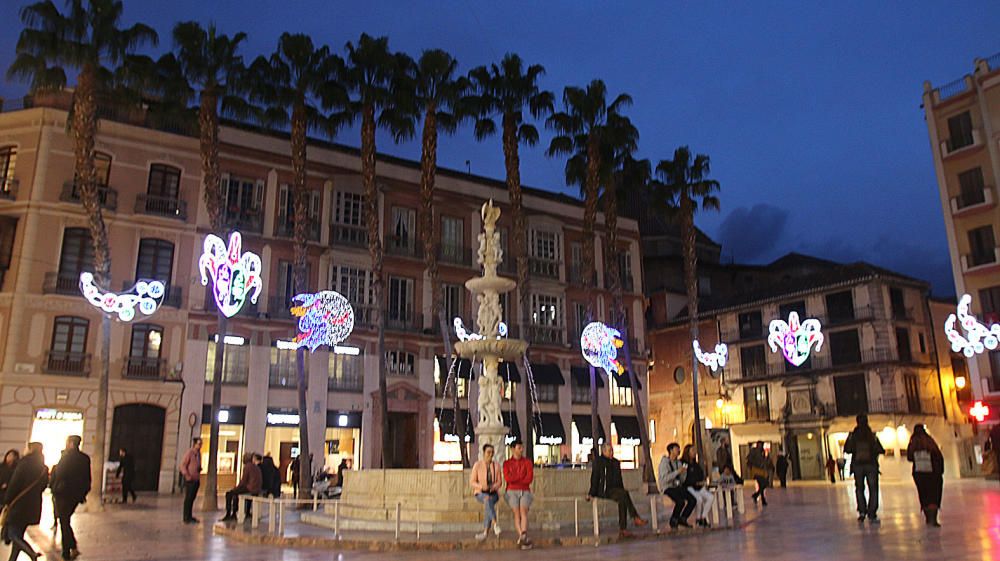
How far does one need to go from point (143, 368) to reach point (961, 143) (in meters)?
38.9

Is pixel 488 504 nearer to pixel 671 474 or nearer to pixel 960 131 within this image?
pixel 671 474

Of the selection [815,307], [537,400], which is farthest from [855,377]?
[537,400]

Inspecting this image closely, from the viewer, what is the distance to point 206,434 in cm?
2998

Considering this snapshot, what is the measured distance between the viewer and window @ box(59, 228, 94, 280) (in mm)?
28781

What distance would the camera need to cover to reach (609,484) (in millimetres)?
13633

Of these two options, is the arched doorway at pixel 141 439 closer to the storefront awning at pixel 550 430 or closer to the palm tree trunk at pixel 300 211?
the palm tree trunk at pixel 300 211

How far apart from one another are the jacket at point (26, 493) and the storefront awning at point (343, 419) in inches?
895

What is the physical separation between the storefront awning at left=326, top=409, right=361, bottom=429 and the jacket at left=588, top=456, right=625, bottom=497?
68.9ft

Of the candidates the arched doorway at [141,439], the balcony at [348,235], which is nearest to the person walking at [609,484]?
the arched doorway at [141,439]

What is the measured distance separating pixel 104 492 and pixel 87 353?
6858mm

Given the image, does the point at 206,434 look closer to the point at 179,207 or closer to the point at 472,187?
the point at 179,207

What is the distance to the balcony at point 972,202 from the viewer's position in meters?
36.4

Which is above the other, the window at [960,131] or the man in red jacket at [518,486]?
the window at [960,131]

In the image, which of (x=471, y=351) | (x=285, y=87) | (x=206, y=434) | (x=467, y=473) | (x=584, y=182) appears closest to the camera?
(x=467, y=473)
